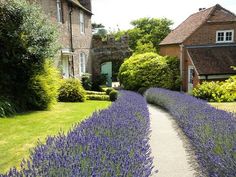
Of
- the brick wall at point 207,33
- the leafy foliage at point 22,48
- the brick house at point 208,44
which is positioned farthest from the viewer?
the brick wall at point 207,33

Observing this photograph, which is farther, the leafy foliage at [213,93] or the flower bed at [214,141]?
the leafy foliage at [213,93]

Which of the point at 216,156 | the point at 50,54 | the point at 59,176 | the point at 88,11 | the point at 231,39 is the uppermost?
the point at 88,11

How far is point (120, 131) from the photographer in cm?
498

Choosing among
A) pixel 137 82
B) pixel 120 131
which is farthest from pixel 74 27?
pixel 120 131

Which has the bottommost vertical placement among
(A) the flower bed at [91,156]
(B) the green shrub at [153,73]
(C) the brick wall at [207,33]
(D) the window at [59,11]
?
(A) the flower bed at [91,156]

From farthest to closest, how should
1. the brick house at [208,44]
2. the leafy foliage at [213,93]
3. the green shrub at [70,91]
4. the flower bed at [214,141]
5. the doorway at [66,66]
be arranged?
the brick house at [208,44], the doorway at [66,66], the leafy foliage at [213,93], the green shrub at [70,91], the flower bed at [214,141]

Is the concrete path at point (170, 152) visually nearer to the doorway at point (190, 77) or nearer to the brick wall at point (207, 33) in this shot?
the doorway at point (190, 77)

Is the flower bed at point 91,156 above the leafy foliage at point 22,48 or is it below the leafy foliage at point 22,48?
below

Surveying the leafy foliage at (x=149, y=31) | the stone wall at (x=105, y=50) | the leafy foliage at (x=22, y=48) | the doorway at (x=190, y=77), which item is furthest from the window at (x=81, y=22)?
the leafy foliage at (x=149, y=31)

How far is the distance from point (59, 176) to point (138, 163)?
3.82 ft

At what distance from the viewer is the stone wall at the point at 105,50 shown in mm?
27422

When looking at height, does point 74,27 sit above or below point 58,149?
above

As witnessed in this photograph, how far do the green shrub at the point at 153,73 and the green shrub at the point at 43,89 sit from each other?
12466 mm

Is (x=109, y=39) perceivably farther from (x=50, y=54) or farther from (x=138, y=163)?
(x=138, y=163)
